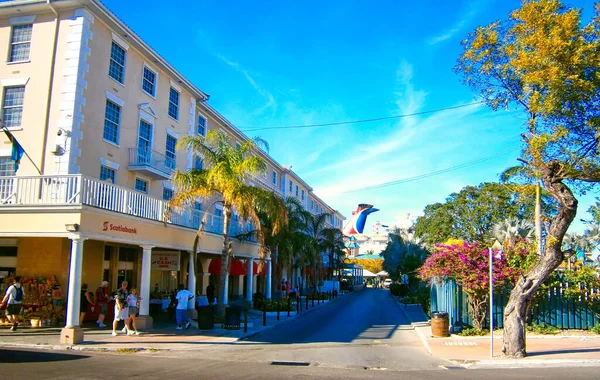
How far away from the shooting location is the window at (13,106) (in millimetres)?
19297

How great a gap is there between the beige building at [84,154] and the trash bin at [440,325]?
931 cm

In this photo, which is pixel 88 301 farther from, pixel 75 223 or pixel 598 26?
pixel 598 26

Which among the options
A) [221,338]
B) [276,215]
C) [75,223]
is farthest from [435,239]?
[75,223]

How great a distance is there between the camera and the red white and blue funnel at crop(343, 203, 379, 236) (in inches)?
3784

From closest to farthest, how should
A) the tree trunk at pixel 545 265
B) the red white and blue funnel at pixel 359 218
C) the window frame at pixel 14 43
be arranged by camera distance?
the tree trunk at pixel 545 265, the window frame at pixel 14 43, the red white and blue funnel at pixel 359 218

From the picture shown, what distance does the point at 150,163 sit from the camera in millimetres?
22609

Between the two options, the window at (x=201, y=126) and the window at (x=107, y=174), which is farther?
the window at (x=201, y=126)

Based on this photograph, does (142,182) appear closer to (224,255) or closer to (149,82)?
(149,82)

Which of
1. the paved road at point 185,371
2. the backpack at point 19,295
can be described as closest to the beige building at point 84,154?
the backpack at point 19,295

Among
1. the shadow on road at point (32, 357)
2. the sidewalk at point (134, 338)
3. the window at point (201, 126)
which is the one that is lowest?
the sidewalk at point (134, 338)

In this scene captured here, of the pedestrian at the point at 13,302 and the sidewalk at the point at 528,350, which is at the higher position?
the pedestrian at the point at 13,302

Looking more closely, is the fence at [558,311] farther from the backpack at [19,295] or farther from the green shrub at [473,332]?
the backpack at [19,295]

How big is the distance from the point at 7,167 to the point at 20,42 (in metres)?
5.08

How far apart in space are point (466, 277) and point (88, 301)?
42.6 feet
